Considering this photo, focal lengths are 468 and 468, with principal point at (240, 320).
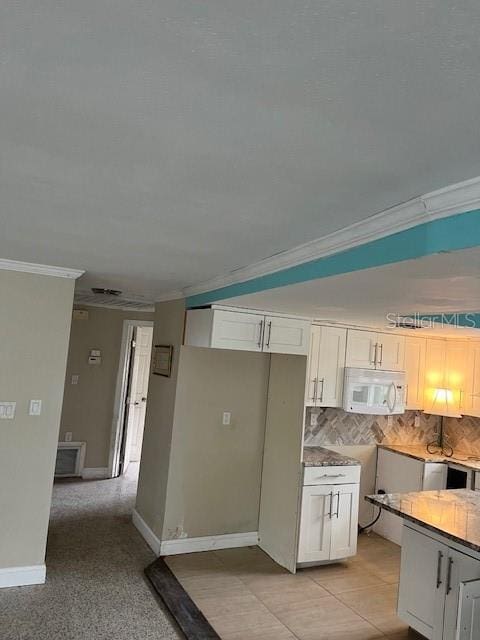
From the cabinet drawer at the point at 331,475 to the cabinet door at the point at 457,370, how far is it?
143 centimetres

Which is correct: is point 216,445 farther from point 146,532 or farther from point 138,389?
point 138,389

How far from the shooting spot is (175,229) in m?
2.12

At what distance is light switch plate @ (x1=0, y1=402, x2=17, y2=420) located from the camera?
3283 mm

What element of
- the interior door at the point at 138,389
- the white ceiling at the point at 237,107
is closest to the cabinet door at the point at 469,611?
the white ceiling at the point at 237,107

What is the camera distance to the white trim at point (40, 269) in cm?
328

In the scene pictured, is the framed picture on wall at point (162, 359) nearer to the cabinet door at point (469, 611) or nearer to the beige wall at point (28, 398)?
the beige wall at point (28, 398)

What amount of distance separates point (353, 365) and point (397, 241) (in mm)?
2963

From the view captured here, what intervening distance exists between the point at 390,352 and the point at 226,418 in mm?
1802

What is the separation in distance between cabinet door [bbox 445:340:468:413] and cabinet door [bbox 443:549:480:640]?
7.56 feet

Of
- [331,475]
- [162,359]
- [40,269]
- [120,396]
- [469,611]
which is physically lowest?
[469,611]

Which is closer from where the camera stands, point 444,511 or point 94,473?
point 444,511

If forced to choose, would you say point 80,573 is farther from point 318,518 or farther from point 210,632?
point 318,518

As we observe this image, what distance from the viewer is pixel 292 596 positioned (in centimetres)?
342

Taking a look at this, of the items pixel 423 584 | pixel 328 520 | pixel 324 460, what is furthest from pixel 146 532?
pixel 423 584
